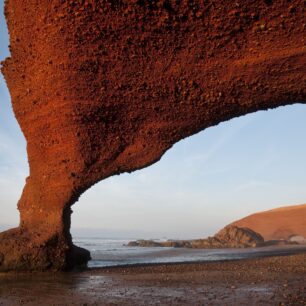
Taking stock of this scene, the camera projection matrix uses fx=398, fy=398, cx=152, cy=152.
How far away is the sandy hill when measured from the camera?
51.0 m

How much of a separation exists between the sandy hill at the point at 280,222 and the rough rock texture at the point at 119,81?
43.7 metres

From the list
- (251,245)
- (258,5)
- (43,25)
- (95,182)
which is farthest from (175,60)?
(251,245)

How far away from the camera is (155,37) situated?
330 inches

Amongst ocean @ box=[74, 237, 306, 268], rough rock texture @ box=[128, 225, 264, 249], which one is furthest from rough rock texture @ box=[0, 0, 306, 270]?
rough rock texture @ box=[128, 225, 264, 249]

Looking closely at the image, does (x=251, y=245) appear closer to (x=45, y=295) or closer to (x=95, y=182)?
(x=95, y=182)

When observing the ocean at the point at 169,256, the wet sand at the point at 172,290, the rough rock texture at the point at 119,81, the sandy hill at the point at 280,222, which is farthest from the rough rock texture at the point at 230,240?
the wet sand at the point at 172,290

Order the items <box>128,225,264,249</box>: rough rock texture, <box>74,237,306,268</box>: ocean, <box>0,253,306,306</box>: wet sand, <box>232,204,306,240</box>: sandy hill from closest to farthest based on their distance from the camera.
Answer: <box>0,253,306,306</box>: wet sand → <box>74,237,306,268</box>: ocean → <box>128,225,264,249</box>: rough rock texture → <box>232,204,306,240</box>: sandy hill

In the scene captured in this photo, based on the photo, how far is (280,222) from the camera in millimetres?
53656

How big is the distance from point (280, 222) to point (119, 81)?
48995 millimetres

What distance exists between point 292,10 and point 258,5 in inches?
24.5

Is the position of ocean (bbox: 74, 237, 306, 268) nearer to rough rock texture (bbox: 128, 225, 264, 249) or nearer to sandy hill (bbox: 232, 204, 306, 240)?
rough rock texture (bbox: 128, 225, 264, 249)

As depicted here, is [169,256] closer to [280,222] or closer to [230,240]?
[230,240]

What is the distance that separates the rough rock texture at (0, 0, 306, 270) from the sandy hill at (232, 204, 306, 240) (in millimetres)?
43723

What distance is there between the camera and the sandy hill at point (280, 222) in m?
51.0
